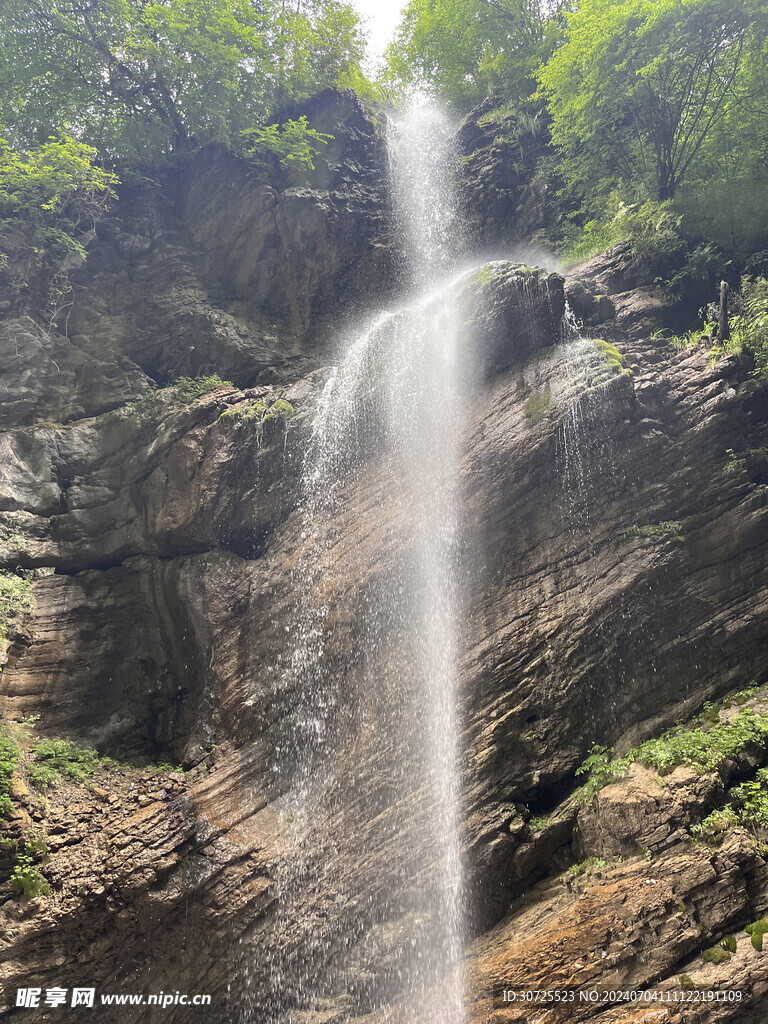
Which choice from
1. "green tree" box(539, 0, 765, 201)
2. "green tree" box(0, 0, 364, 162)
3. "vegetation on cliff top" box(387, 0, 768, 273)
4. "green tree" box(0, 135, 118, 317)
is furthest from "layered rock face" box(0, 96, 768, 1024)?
"green tree" box(0, 0, 364, 162)

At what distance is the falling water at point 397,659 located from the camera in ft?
25.1

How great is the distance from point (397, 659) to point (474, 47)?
2201 centimetres

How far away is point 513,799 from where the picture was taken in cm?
787

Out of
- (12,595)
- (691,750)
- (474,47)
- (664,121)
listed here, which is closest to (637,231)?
(664,121)

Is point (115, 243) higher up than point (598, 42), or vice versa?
point (115, 243)

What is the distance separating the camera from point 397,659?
938cm

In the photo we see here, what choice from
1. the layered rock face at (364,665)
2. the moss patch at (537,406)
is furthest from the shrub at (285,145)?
the moss patch at (537,406)

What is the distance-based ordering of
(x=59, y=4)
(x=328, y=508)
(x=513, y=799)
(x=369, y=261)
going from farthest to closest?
(x=369, y=261)
(x=59, y=4)
(x=328, y=508)
(x=513, y=799)

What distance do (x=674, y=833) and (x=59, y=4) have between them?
22963 mm

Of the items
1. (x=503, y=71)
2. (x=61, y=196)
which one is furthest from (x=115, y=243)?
(x=503, y=71)

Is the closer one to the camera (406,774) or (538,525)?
(406,774)

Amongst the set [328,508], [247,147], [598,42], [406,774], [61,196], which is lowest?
[406,774]

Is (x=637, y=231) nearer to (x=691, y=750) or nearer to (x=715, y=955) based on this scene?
(x=691, y=750)

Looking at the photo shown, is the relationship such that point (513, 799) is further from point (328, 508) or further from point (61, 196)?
point (61, 196)
